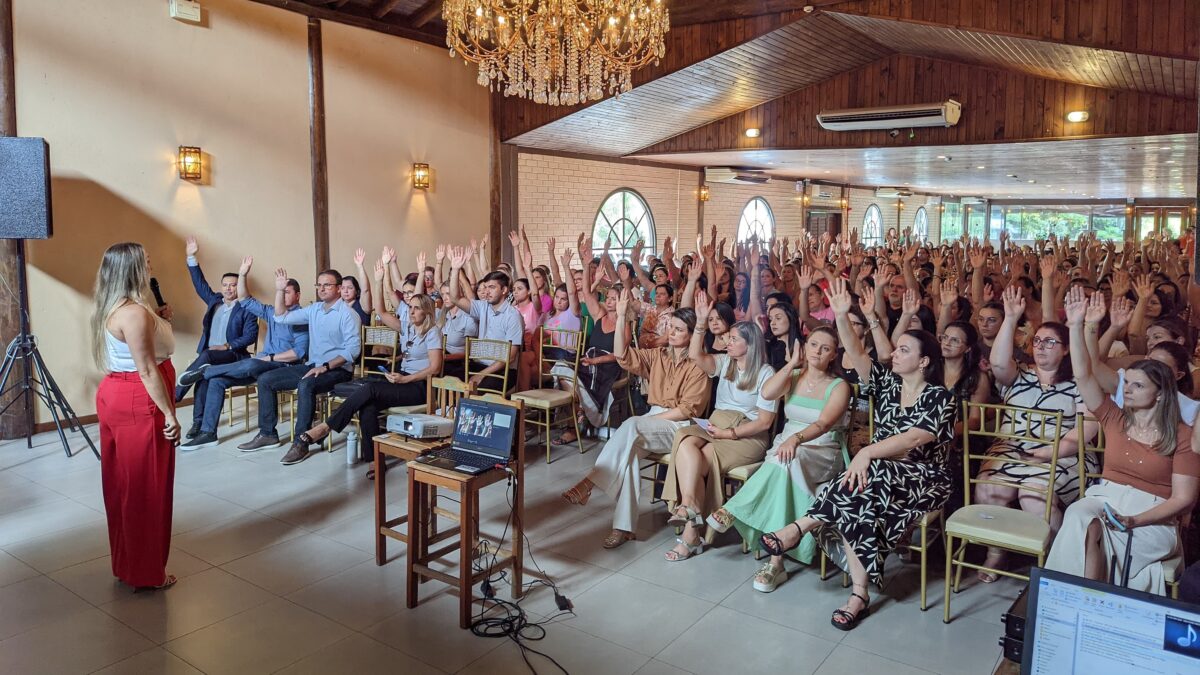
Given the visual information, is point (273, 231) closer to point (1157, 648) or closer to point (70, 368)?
point (70, 368)

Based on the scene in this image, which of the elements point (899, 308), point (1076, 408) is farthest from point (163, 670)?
point (899, 308)

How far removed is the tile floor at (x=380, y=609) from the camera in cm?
275

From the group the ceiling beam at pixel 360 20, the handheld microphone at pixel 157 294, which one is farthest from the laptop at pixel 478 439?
the ceiling beam at pixel 360 20

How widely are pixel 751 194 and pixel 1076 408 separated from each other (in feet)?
39.4

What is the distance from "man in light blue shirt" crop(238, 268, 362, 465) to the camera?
17.5ft

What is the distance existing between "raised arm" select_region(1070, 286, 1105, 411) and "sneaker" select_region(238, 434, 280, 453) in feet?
15.5

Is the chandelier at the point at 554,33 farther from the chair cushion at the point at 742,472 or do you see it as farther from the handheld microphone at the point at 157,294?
the handheld microphone at the point at 157,294

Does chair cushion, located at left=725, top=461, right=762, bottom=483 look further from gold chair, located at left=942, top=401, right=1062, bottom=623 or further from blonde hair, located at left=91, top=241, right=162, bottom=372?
blonde hair, located at left=91, top=241, right=162, bottom=372

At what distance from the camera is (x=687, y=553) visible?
12.0 ft

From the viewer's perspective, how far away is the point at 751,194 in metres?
15.0

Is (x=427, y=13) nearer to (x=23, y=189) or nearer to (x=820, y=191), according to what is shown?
(x=23, y=189)

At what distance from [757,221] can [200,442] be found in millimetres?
12024

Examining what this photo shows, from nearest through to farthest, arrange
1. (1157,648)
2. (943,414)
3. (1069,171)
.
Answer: (1157,648) < (943,414) < (1069,171)

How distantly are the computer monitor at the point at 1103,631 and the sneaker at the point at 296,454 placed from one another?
179 inches
